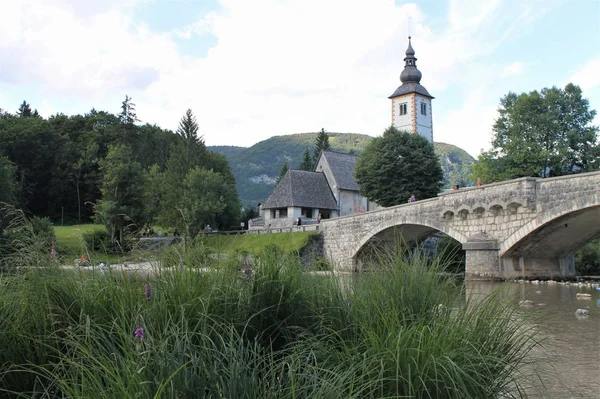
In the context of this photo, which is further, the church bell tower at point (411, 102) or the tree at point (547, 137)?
the church bell tower at point (411, 102)

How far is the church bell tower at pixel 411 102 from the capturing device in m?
60.6

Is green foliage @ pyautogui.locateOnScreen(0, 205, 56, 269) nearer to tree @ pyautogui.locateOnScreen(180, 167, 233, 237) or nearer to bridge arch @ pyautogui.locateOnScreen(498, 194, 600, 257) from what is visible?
bridge arch @ pyautogui.locateOnScreen(498, 194, 600, 257)

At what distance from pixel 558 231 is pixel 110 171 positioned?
32794 millimetres

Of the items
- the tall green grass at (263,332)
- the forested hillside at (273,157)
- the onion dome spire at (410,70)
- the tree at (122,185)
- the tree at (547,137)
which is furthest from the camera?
the forested hillside at (273,157)

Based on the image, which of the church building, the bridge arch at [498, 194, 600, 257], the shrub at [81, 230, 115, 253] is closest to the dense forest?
the church building

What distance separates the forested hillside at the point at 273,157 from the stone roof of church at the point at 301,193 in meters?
75.9

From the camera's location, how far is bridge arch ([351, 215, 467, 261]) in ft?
82.8

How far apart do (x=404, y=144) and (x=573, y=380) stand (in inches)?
1527

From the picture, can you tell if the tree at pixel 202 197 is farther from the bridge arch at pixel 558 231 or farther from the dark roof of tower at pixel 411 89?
the dark roof of tower at pixel 411 89

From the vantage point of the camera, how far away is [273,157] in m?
161

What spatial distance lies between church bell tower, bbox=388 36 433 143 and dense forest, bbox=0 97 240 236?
23262 millimetres

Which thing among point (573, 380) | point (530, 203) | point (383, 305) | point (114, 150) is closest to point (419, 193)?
point (530, 203)

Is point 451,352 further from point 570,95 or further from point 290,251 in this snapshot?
point 570,95

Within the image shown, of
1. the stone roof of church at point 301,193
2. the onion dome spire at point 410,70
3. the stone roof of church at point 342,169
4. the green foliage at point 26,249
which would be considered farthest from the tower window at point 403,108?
the green foliage at point 26,249
